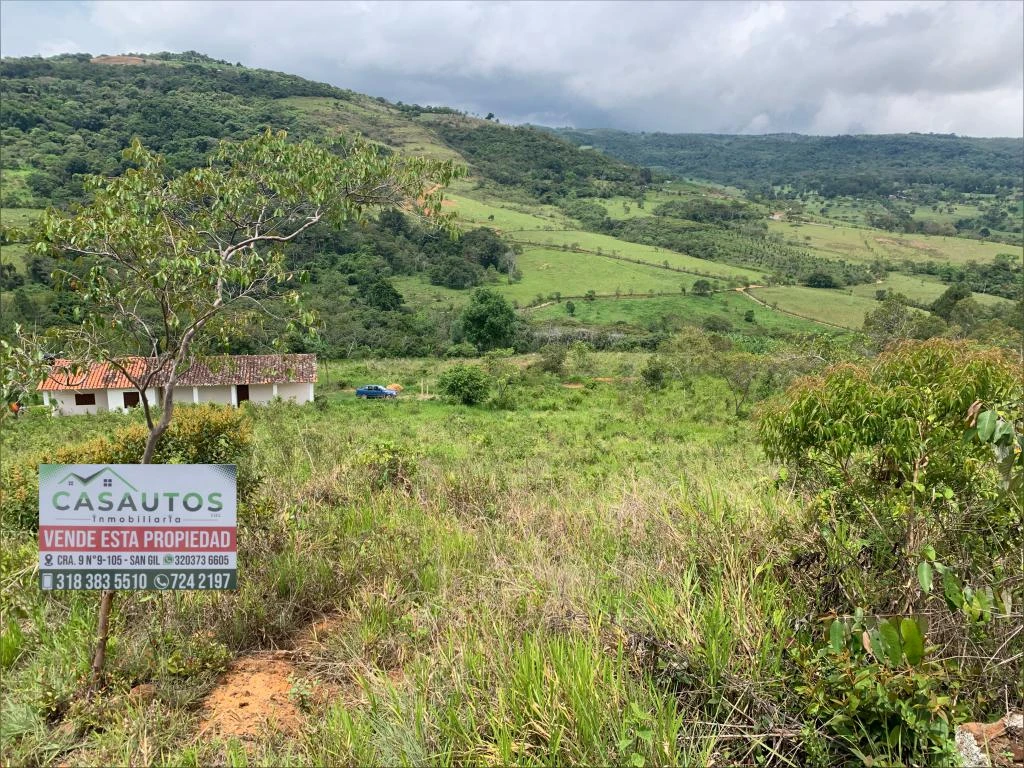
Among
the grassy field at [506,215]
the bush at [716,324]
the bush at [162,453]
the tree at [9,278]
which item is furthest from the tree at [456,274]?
the bush at [162,453]

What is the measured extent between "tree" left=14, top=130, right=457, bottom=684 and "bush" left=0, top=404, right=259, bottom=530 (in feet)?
5.85

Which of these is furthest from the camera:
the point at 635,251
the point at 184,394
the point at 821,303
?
the point at 635,251

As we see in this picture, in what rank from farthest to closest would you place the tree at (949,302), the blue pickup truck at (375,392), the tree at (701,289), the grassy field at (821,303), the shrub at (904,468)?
the tree at (701,289) < the grassy field at (821,303) < the tree at (949,302) < the blue pickup truck at (375,392) < the shrub at (904,468)

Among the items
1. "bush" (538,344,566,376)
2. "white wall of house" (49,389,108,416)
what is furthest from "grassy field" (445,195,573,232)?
"white wall of house" (49,389,108,416)

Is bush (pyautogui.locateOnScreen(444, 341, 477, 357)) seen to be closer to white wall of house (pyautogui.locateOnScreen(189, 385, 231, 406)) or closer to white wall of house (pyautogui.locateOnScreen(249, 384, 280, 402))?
white wall of house (pyautogui.locateOnScreen(249, 384, 280, 402))

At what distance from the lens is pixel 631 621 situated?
2.87 meters

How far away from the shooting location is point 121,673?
308 centimetres

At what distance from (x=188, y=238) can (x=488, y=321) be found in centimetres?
3867

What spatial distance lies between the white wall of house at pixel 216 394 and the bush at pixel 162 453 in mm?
22187

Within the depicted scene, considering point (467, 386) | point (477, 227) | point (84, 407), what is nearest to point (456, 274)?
point (477, 227)

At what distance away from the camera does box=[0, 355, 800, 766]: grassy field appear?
2420 mm

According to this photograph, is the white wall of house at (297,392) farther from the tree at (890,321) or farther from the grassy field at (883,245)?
the grassy field at (883,245)

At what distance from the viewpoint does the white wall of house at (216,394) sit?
29.3m

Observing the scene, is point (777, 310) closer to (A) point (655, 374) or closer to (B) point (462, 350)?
(B) point (462, 350)
